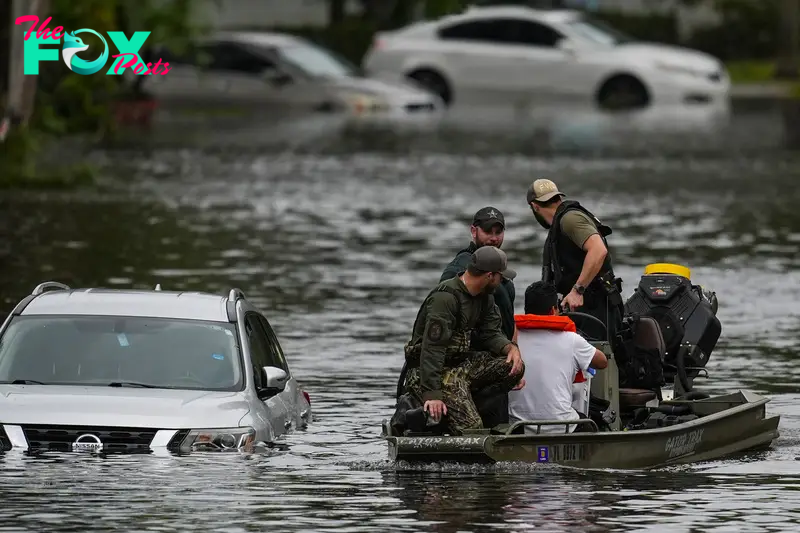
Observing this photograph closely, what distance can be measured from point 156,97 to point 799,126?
14599mm

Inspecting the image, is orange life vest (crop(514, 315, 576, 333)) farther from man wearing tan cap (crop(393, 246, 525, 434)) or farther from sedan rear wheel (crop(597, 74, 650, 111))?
sedan rear wheel (crop(597, 74, 650, 111))

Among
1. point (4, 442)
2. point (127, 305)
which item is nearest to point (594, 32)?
point (127, 305)

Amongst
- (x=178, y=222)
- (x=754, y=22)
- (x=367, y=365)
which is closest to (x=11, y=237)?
(x=178, y=222)

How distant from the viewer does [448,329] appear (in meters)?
13.5

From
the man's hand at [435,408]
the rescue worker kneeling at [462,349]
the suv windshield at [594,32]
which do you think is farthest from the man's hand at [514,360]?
the suv windshield at [594,32]

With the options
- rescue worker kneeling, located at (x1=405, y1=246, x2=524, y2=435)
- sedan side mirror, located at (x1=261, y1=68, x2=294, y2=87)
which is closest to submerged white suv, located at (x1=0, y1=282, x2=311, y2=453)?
rescue worker kneeling, located at (x1=405, y1=246, x2=524, y2=435)

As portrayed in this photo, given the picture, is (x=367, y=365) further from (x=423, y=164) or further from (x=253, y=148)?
(x=253, y=148)

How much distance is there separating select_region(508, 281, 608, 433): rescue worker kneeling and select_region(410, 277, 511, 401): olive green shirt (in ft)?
1.69

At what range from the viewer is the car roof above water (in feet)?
48.3

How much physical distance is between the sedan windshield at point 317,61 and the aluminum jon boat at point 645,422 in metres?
35.4

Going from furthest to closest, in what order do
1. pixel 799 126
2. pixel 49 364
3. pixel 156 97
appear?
1. pixel 156 97
2. pixel 799 126
3. pixel 49 364

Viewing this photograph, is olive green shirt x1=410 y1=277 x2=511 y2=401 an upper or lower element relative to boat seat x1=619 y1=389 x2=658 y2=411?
upper

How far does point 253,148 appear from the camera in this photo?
42562 millimetres

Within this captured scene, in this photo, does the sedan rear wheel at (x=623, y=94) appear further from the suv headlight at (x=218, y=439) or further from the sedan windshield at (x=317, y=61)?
the suv headlight at (x=218, y=439)
